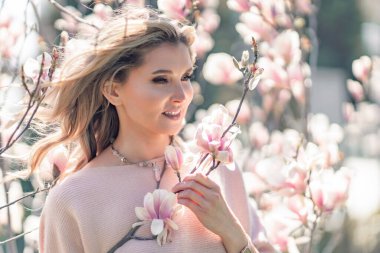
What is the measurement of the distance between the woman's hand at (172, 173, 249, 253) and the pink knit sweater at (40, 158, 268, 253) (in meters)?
0.06

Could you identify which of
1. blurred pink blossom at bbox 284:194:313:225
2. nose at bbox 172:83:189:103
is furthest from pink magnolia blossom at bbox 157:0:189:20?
blurred pink blossom at bbox 284:194:313:225

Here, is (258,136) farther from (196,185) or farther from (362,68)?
(196,185)

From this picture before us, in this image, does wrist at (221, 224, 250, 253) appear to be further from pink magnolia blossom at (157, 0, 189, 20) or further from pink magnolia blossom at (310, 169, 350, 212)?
pink magnolia blossom at (157, 0, 189, 20)

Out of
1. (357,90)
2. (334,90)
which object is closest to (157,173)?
(357,90)

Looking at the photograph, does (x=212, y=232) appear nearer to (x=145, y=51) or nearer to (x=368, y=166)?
(x=145, y=51)

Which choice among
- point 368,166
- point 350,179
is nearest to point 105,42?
point 350,179

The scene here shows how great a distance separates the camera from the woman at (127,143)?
2.24 m

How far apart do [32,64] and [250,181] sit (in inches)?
43.7

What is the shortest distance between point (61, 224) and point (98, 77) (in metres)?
0.35

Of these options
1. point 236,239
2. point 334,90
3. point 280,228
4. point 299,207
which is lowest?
point 334,90

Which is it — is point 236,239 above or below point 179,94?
below

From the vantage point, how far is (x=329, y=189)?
2709mm

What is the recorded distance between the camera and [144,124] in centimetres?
231

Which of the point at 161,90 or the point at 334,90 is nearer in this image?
the point at 161,90
